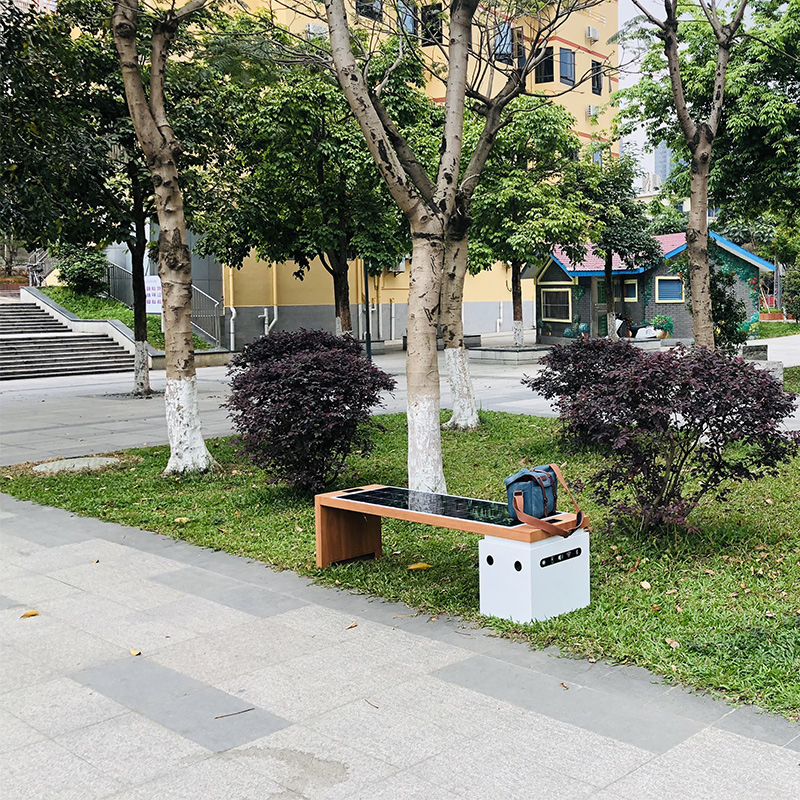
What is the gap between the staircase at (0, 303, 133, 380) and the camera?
26.0m

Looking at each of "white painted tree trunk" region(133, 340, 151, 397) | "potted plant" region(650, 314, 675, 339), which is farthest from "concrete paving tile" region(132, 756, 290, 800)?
"potted plant" region(650, 314, 675, 339)

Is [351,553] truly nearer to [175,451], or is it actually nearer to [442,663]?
[442,663]

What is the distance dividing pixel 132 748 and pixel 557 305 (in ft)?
110

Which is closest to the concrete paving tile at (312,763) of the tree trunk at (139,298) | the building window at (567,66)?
the tree trunk at (139,298)

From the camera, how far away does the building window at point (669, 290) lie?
109 feet

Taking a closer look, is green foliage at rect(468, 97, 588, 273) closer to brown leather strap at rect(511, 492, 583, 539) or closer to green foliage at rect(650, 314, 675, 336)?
green foliage at rect(650, 314, 675, 336)

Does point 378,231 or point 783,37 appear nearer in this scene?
point 783,37

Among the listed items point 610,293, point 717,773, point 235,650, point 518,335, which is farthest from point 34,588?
point 610,293

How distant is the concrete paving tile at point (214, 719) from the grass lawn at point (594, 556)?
1611mm

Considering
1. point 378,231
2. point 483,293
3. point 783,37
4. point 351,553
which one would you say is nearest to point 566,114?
point 378,231

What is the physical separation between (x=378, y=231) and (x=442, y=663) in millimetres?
20954

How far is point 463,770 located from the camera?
12.3ft

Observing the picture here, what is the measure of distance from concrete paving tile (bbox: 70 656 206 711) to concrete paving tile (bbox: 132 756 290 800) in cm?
77

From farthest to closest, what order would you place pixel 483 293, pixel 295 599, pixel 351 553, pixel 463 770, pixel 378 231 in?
1. pixel 483 293
2. pixel 378 231
3. pixel 351 553
4. pixel 295 599
5. pixel 463 770
